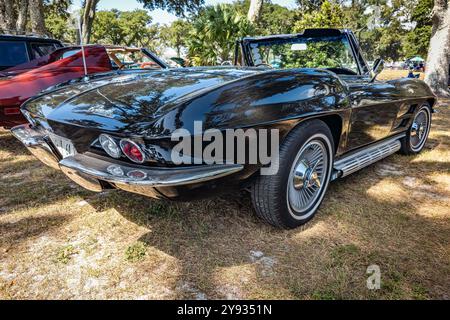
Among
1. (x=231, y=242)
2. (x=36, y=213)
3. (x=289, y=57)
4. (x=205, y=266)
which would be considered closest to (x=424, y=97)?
(x=289, y=57)

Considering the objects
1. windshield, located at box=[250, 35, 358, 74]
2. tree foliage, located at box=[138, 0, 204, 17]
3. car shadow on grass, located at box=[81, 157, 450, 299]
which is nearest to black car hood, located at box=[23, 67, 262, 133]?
car shadow on grass, located at box=[81, 157, 450, 299]

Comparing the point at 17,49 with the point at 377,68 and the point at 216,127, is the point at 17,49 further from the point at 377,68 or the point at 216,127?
the point at 377,68

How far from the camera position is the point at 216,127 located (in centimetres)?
161

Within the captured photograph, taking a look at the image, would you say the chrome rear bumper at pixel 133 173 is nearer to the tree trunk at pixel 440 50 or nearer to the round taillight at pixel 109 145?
the round taillight at pixel 109 145

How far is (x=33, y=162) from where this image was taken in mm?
3738

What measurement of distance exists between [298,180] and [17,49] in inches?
220

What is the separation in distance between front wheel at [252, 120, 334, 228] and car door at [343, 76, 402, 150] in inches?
15.3

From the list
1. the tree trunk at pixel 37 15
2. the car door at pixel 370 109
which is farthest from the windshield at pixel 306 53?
the tree trunk at pixel 37 15

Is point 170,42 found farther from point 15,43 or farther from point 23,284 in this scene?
point 23,284

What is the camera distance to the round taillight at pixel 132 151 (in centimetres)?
161

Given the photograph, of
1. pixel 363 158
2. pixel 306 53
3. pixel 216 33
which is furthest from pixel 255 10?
pixel 363 158

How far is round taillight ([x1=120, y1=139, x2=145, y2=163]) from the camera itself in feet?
5.27

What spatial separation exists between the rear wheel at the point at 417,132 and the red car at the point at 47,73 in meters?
2.99

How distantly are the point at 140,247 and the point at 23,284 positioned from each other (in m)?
0.64
